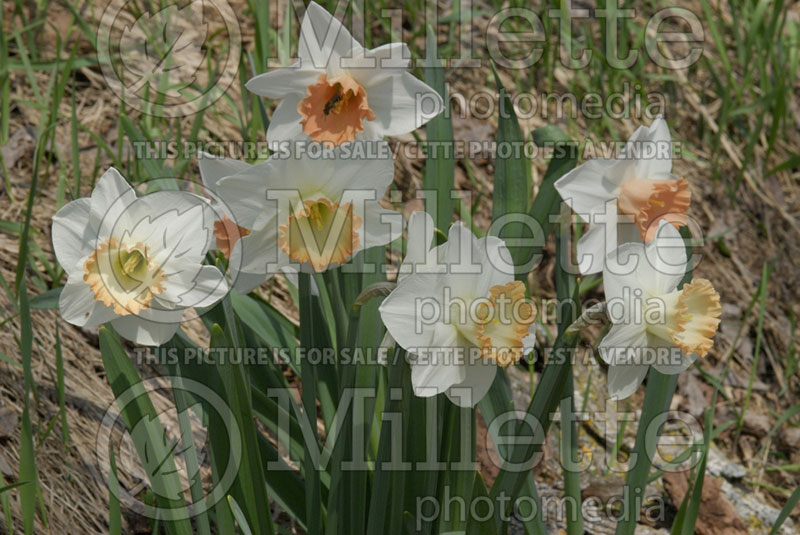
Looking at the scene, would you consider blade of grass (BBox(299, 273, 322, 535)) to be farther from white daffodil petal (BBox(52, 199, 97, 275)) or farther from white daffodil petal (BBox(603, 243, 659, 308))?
white daffodil petal (BBox(603, 243, 659, 308))

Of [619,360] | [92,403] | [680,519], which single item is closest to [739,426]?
[680,519]

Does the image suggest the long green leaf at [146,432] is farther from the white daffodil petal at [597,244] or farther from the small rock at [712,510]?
the small rock at [712,510]

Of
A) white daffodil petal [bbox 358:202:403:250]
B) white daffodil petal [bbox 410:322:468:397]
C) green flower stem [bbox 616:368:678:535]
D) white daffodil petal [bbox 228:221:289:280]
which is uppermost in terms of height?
white daffodil petal [bbox 358:202:403:250]

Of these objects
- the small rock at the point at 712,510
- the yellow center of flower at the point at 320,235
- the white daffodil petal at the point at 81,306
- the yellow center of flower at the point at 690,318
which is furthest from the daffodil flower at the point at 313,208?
the small rock at the point at 712,510

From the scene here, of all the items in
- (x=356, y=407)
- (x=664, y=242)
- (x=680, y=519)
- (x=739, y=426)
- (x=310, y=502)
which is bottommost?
(x=739, y=426)

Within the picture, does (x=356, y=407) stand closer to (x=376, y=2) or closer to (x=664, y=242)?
(x=664, y=242)

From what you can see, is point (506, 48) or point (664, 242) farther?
point (506, 48)

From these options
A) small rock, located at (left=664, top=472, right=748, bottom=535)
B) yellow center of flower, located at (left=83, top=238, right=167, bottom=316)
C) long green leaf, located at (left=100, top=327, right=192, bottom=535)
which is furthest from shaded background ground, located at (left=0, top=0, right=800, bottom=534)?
yellow center of flower, located at (left=83, top=238, right=167, bottom=316)
